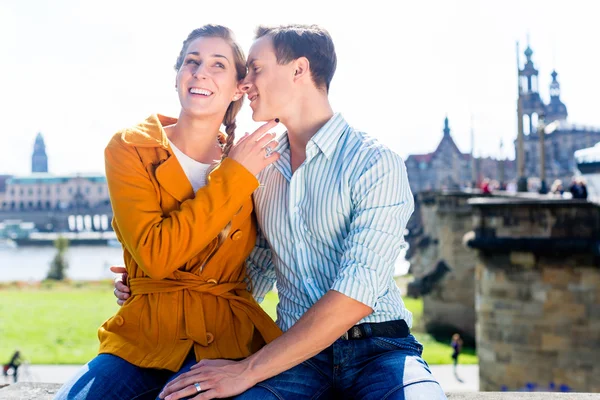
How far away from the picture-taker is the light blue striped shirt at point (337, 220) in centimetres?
218

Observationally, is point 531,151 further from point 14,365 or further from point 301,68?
point 301,68

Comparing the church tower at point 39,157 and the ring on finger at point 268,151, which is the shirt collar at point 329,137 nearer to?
the ring on finger at point 268,151

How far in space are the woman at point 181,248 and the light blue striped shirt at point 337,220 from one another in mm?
123

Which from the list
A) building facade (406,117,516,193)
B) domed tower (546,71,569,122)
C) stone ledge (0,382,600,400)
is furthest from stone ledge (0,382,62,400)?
building facade (406,117,516,193)

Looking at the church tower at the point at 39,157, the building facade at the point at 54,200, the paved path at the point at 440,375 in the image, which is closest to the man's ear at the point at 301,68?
the paved path at the point at 440,375

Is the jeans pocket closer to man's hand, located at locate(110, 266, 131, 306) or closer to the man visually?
the man

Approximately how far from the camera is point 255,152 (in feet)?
7.63

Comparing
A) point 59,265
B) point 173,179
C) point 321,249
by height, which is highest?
point 173,179

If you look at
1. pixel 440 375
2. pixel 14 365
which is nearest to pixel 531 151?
pixel 440 375

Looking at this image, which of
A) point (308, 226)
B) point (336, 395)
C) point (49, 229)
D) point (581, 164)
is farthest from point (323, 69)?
point (49, 229)

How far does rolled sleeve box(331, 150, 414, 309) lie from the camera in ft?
7.00

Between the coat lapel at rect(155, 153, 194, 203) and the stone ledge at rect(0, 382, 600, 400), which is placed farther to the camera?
the stone ledge at rect(0, 382, 600, 400)

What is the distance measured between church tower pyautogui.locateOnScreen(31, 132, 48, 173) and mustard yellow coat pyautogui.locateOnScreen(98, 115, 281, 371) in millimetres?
120537

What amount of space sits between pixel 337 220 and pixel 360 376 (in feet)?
1.67
